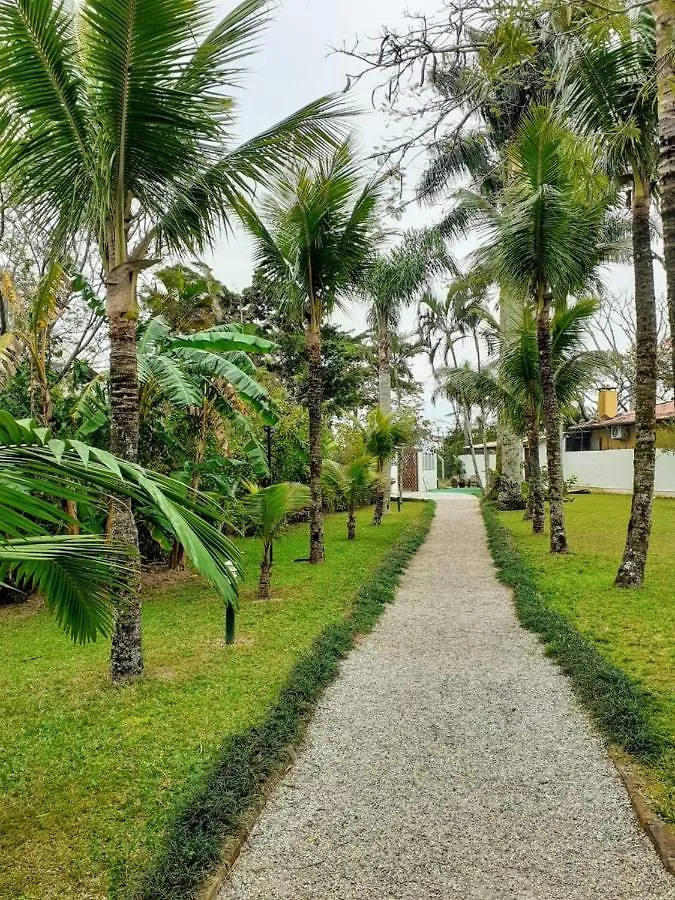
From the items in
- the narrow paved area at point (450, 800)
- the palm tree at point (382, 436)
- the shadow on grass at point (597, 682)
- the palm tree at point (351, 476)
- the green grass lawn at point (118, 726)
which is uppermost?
the palm tree at point (382, 436)

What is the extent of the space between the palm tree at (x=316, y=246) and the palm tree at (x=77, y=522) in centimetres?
786

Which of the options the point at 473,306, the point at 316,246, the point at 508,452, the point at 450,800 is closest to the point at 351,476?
the point at 316,246

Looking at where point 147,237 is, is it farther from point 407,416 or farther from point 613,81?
point 407,416

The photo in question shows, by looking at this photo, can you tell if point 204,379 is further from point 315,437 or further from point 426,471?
point 426,471

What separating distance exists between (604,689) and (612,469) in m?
23.3

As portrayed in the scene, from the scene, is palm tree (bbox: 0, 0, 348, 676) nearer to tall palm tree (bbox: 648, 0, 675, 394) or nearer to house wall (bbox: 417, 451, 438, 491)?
tall palm tree (bbox: 648, 0, 675, 394)

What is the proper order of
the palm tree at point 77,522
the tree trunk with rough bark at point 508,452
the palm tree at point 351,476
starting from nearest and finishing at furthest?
the palm tree at point 77,522 < the palm tree at point 351,476 < the tree trunk with rough bark at point 508,452

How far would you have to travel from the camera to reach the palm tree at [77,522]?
2.06 meters

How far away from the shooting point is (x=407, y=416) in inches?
694

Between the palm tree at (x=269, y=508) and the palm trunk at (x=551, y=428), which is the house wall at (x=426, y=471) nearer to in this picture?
the palm trunk at (x=551, y=428)

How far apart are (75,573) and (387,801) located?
216 cm

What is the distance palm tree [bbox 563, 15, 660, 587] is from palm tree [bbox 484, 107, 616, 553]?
1.80 m

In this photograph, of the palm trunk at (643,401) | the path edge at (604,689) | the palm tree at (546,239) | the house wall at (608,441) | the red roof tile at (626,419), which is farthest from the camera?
the house wall at (608,441)

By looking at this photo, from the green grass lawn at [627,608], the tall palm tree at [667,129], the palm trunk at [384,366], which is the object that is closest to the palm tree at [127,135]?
the tall palm tree at [667,129]
